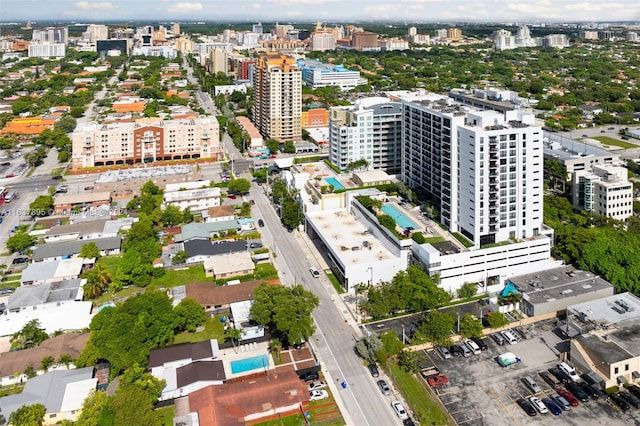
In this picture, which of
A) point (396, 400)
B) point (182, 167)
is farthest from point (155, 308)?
point (182, 167)

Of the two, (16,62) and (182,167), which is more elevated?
(16,62)

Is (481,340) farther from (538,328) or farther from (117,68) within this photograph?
(117,68)

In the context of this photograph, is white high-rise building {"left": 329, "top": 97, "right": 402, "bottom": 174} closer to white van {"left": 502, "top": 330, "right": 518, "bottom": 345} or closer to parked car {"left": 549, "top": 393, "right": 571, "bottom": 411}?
white van {"left": 502, "top": 330, "right": 518, "bottom": 345}

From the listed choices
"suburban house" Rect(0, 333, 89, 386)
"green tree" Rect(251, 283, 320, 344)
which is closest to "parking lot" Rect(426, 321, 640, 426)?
"green tree" Rect(251, 283, 320, 344)

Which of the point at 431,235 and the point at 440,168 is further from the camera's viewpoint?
the point at 440,168

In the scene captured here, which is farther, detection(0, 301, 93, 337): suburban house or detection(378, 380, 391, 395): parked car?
detection(0, 301, 93, 337): suburban house

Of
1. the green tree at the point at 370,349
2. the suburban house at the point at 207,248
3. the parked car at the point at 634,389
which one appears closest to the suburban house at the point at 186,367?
the green tree at the point at 370,349

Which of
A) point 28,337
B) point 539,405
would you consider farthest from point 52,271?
point 539,405

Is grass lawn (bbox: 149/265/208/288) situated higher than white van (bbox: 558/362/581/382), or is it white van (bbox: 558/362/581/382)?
grass lawn (bbox: 149/265/208/288)

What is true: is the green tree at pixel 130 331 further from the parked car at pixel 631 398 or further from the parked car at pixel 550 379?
→ the parked car at pixel 631 398
